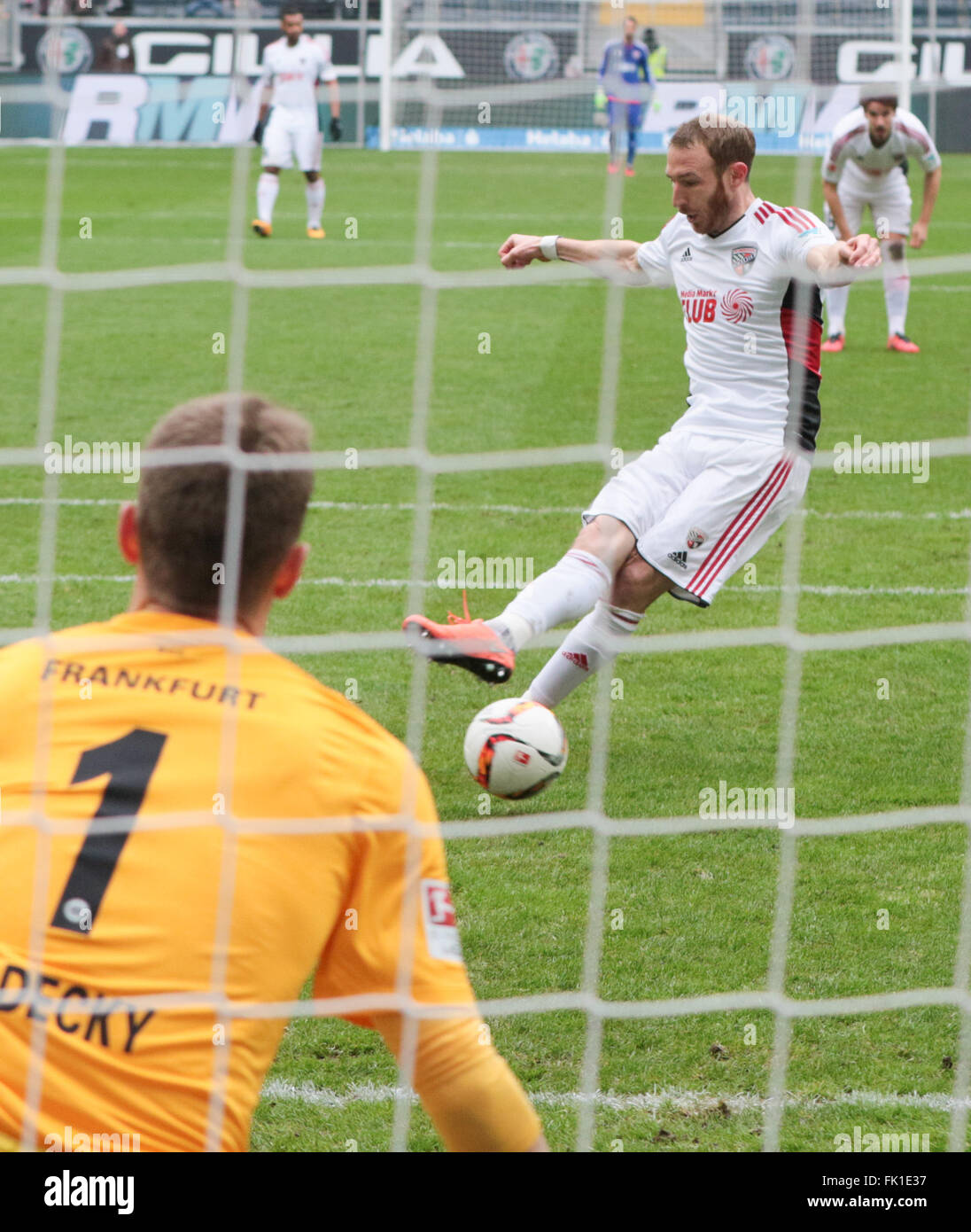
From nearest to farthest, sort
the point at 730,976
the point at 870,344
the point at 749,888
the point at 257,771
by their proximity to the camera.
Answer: the point at 257,771, the point at 730,976, the point at 749,888, the point at 870,344

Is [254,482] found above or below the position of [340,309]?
above

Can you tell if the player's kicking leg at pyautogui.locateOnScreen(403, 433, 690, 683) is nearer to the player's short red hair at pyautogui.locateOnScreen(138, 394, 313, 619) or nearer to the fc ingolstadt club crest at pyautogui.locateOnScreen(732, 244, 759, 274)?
the fc ingolstadt club crest at pyautogui.locateOnScreen(732, 244, 759, 274)

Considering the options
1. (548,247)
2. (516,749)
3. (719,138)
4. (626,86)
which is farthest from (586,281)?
(516,749)

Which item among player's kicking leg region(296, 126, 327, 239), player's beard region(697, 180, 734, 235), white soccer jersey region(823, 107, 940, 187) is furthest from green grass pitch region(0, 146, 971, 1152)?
player's kicking leg region(296, 126, 327, 239)

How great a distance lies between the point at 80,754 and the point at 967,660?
14.0 feet

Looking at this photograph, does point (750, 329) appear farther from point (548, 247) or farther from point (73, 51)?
point (73, 51)

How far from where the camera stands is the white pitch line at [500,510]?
23.4ft

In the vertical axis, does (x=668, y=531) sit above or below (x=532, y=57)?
below

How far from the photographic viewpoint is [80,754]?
1894mm

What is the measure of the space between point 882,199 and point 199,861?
10271 millimetres

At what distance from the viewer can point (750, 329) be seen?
4.67m

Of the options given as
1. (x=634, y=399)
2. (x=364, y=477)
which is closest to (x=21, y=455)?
(x=364, y=477)

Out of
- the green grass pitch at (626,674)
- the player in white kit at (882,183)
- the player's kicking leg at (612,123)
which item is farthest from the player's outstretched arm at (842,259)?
the player's kicking leg at (612,123)
